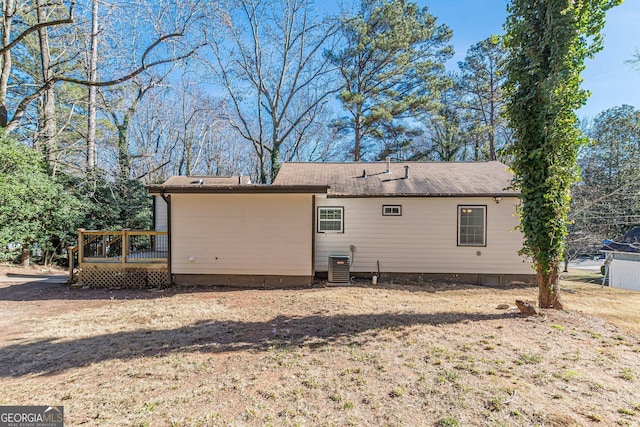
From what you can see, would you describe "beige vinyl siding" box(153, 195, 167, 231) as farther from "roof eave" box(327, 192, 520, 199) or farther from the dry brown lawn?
"roof eave" box(327, 192, 520, 199)

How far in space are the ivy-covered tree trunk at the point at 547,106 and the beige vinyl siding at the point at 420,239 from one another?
3177 mm

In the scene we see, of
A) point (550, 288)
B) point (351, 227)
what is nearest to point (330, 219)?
point (351, 227)

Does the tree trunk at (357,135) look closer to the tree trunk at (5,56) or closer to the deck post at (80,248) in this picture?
the deck post at (80,248)

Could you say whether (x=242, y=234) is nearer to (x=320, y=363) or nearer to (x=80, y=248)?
(x=80, y=248)

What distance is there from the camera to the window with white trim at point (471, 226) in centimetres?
833

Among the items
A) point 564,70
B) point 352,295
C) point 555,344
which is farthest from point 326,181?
point 555,344

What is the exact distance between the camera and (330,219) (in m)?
8.59

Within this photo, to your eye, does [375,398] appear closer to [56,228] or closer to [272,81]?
[56,228]

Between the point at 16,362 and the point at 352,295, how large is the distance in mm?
5544

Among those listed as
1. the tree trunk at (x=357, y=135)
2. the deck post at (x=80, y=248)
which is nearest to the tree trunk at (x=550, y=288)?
the deck post at (x=80, y=248)

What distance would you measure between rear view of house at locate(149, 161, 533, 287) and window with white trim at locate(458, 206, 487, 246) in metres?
0.03

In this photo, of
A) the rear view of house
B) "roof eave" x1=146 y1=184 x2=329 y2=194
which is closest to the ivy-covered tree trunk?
the rear view of house

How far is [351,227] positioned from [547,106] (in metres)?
5.29

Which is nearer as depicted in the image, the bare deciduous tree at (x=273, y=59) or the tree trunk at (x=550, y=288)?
the tree trunk at (x=550, y=288)
